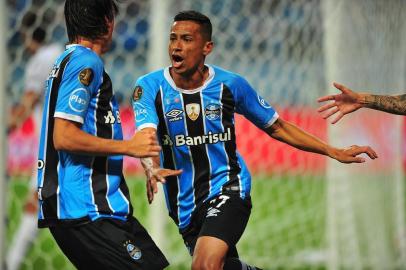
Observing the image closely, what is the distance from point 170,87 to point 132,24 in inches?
121

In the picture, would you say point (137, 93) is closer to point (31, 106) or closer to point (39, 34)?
point (39, 34)

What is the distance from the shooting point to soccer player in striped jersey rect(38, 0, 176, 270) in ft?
13.7

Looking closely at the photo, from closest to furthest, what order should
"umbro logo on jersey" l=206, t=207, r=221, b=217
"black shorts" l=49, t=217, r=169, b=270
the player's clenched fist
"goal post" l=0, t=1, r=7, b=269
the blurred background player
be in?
1. the player's clenched fist
2. "black shorts" l=49, t=217, r=169, b=270
3. "umbro logo on jersey" l=206, t=207, r=221, b=217
4. "goal post" l=0, t=1, r=7, b=269
5. the blurred background player

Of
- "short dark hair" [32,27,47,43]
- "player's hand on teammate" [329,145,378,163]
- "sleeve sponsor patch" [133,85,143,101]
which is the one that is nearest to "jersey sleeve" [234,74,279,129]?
"player's hand on teammate" [329,145,378,163]

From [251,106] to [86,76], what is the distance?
1460mm

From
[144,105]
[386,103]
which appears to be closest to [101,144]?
[144,105]

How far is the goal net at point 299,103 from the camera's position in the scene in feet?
26.4

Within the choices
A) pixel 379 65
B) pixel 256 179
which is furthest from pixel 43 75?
pixel 379 65

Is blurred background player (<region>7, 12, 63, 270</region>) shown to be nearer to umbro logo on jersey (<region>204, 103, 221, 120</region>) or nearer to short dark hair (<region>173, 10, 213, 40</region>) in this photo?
short dark hair (<region>173, 10, 213, 40</region>)

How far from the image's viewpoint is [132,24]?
8.25 m

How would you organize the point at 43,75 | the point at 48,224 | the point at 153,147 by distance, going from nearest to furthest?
1. the point at 153,147
2. the point at 48,224
3. the point at 43,75

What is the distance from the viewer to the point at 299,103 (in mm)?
9461

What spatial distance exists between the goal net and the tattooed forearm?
2571mm

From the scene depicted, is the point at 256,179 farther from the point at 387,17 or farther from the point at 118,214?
the point at 118,214
